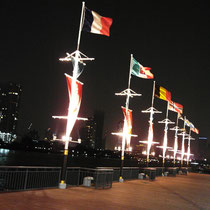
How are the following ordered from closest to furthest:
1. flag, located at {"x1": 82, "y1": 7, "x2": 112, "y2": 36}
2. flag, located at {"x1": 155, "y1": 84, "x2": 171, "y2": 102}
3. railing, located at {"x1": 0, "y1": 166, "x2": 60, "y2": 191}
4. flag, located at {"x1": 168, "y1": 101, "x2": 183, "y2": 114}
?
railing, located at {"x1": 0, "y1": 166, "x2": 60, "y2": 191}
flag, located at {"x1": 82, "y1": 7, "x2": 112, "y2": 36}
flag, located at {"x1": 155, "y1": 84, "x2": 171, "y2": 102}
flag, located at {"x1": 168, "y1": 101, "x2": 183, "y2": 114}

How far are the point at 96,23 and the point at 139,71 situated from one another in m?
10.0

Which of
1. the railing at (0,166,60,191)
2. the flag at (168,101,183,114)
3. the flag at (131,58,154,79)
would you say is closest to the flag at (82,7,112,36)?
the flag at (131,58,154,79)

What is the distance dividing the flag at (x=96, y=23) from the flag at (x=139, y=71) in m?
8.04

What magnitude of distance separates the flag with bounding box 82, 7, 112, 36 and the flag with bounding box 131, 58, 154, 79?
26.4 feet

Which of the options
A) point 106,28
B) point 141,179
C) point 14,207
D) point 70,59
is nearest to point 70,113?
Result: point 70,59

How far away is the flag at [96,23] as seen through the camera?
18578mm

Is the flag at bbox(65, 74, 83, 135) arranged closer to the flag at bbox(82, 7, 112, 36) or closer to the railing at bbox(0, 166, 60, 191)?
the railing at bbox(0, 166, 60, 191)

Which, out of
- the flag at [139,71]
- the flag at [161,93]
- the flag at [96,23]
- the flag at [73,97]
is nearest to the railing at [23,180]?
the flag at [73,97]

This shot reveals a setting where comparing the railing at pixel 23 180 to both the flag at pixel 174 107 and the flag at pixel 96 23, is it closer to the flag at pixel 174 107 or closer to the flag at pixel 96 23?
the flag at pixel 96 23

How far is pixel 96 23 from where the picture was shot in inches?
749

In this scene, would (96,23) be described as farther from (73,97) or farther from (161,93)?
(161,93)

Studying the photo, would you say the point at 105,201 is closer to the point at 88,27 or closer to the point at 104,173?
the point at 104,173

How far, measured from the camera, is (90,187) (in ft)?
61.4

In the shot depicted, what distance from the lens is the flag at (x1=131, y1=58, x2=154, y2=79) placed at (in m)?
27.4
